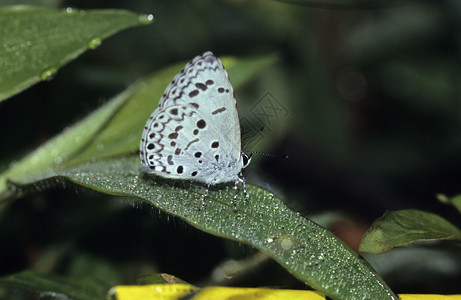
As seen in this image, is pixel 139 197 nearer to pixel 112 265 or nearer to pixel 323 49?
pixel 112 265

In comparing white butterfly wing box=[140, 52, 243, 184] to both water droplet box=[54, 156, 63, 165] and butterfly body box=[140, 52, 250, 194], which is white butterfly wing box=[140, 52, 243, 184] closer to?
butterfly body box=[140, 52, 250, 194]

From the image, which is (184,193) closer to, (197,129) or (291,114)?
(197,129)

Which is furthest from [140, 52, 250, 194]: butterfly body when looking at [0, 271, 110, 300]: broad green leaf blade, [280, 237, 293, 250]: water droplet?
[280, 237, 293, 250]: water droplet

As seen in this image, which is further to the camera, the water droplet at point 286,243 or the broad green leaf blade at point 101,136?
the broad green leaf blade at point 101,136

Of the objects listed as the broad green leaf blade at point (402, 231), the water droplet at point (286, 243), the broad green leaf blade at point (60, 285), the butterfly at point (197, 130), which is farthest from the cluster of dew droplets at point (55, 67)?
the broad green leaf blade at point (402, 231)

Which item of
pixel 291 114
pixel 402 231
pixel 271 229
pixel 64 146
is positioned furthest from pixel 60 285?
pixel 291 114

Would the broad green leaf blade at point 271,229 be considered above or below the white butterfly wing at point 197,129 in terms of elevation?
below

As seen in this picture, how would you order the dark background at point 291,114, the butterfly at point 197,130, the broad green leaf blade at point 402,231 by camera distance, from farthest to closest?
the dark background at point 291,114 → the butterfly at point 197,130 → the broad green leaf blade at point 402,231

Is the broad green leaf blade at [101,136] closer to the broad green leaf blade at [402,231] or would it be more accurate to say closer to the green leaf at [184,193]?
the green leaf at [184,193]
